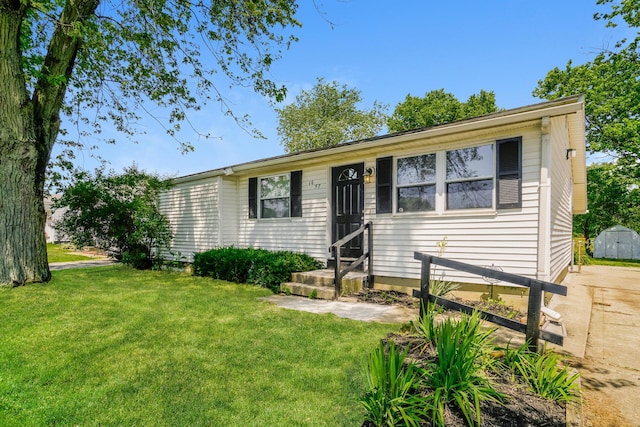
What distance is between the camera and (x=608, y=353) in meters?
3.57

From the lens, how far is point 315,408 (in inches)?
90.7

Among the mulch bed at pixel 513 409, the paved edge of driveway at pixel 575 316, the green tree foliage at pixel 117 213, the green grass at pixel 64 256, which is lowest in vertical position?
the green grass at pixel 64 256

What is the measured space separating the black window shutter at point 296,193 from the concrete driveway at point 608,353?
5462 mm

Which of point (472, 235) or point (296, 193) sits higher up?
point (296, 193)

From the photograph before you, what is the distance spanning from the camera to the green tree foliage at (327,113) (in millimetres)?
26641

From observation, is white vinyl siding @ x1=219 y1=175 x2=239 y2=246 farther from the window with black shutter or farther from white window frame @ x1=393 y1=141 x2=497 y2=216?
white window frame @ x1=393 y1=141 x2=497 y2=216

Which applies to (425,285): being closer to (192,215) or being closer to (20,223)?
(20,223)

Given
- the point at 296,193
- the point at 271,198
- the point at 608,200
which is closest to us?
the point at 296,193

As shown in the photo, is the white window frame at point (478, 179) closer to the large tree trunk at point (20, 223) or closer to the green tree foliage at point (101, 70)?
the green tree foliage at point (101, 70)

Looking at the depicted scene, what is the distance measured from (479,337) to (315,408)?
4.44 ft

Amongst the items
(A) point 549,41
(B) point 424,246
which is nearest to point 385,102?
(A) point 549,41

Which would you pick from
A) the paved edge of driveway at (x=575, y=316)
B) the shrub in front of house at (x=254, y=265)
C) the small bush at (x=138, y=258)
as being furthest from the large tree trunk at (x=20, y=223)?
the paved edge of driveway at (x=575, y=316)

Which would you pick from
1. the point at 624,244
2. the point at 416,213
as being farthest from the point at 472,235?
the point at 624,244

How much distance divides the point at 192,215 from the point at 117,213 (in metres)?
2.07
